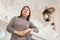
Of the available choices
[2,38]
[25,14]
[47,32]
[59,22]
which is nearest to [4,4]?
[2,38]

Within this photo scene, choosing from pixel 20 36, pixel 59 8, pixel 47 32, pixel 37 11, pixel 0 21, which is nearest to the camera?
pixel 20 36

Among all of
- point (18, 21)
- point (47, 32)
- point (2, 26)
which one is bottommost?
point (47, 32)

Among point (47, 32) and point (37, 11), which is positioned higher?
point (37, 11)

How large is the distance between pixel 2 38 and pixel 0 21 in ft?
0.68

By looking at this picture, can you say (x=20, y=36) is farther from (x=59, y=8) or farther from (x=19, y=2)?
(x=59, y=8)

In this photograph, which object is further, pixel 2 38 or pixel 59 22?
pixel 59 22

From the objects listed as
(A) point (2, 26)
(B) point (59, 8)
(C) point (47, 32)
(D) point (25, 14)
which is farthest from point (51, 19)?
(D) point (25, 14)

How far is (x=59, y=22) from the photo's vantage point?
A: 152 inches

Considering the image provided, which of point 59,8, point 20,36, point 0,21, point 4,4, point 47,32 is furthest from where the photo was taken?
point 59,8

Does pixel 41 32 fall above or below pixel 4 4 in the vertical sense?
below

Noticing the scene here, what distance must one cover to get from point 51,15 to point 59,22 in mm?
268

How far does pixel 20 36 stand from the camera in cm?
143

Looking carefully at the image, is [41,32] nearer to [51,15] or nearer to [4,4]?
[4,4]

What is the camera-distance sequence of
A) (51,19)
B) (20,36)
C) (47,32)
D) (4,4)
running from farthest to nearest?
(51,19) < (47,32) < (4,4) < (20,36)
